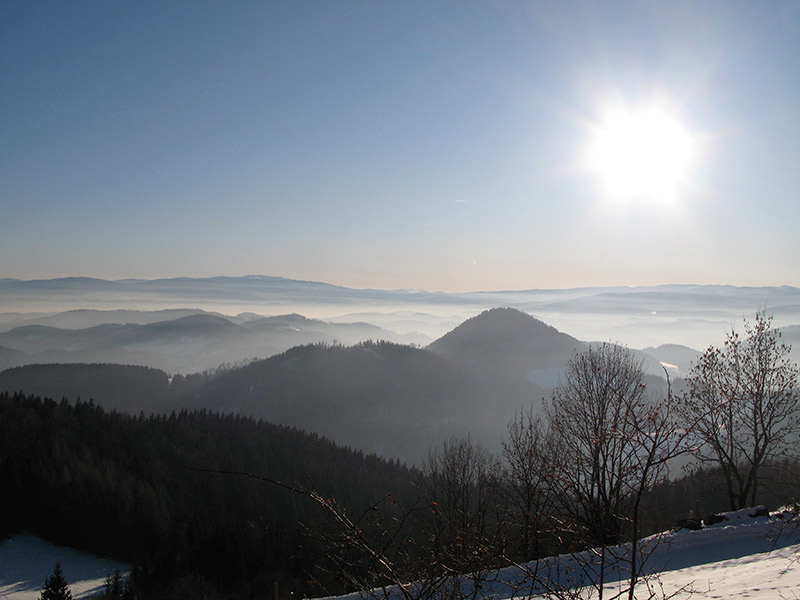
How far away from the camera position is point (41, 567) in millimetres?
53719

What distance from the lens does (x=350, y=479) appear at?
8262 centimetres

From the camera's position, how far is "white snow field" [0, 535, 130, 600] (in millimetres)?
48469

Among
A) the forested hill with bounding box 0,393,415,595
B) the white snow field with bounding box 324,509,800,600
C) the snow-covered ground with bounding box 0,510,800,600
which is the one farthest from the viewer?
the forested hill with bounding box 0,393,415,595

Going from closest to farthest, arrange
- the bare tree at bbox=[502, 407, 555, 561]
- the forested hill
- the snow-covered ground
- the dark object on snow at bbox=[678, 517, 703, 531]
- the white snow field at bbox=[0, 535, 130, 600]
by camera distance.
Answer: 1. the bare tree at bbox=[502, 407, 555, 561]
2. the snow-covered ground
3. the dark object on snow at bbox=[678, 517, 703, 531]
4. the forested hill
5. the white snow field at bbox=[0, 535, 130, 600]

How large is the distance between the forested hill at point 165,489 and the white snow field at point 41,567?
1637mm

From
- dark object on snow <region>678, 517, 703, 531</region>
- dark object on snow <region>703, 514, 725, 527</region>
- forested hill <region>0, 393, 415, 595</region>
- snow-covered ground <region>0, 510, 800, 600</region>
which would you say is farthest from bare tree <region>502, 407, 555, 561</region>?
forested hill <region>0, 393, 415, 595</region>

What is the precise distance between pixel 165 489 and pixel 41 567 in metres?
16.8

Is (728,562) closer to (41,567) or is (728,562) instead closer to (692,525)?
(692,525)

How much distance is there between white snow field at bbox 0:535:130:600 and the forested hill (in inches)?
64.4

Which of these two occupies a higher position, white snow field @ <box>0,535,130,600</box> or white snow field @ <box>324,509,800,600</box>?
white snow field @ <box>324,509,800,600</box>

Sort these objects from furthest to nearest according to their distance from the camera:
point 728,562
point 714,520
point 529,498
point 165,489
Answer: point 165,489
point 714,520
point 529,498
point 728,562

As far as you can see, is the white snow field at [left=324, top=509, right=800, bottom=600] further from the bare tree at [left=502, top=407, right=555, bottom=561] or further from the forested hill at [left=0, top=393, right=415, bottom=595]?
the forested hill at [left=0, top=393, right=415, bottom=595]

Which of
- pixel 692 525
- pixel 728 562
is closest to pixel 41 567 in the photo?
pixel 692 525

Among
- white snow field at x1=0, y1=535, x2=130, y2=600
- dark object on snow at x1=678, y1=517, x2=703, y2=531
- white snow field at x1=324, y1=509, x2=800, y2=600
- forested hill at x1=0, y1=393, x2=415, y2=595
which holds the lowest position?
white snow field at x1=0, y1=535, x2=130, y2=600
